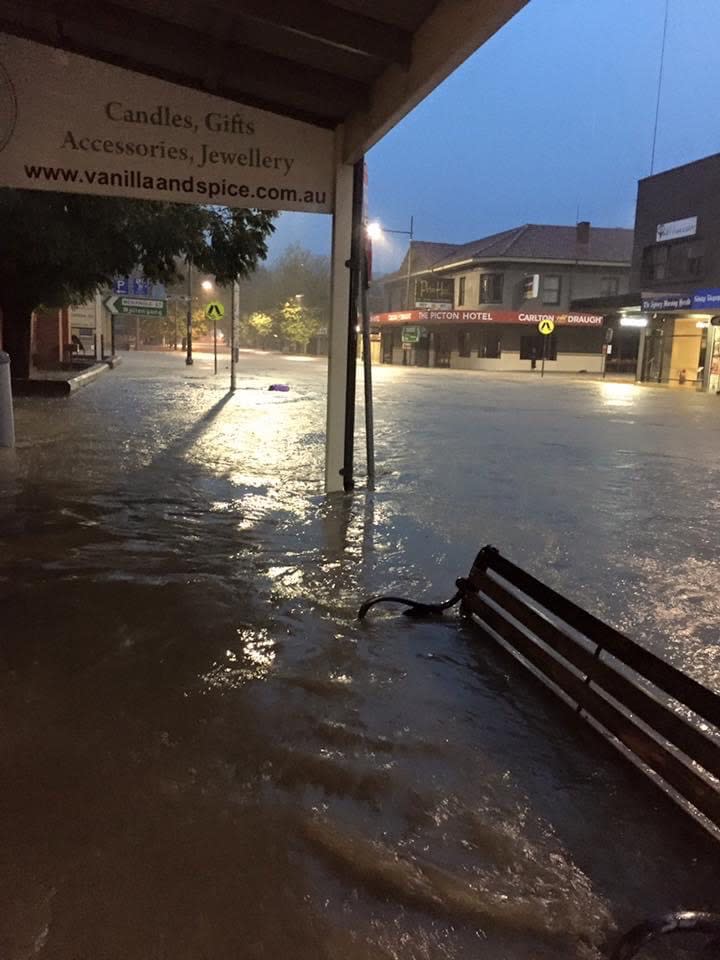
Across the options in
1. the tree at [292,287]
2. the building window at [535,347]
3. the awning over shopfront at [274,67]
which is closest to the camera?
the awning over shopfront at [274,67]

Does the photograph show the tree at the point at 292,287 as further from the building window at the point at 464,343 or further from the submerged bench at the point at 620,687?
the submerged bench at the point at 620,687

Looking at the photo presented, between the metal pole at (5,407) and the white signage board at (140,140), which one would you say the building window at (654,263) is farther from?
the white signage board at (140,140)

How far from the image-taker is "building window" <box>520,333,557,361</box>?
53.5m

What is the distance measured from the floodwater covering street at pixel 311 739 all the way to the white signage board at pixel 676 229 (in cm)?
3045

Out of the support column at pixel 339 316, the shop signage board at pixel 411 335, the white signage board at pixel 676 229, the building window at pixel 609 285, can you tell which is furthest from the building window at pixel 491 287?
the support column at pixel 339 316

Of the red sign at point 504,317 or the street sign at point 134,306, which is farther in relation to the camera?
the red sign at point 504,317

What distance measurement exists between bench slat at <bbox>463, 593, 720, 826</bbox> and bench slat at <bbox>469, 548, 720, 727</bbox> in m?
0.24

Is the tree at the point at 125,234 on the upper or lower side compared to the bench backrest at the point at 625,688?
upper

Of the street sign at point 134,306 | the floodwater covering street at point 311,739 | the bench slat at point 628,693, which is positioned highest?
the street sign at point 134,306

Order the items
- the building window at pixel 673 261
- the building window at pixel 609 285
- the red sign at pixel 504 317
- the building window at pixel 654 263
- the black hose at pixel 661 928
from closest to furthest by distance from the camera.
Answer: the black hose at pixel 661 928 → the building window at pixel 673 261 → the building window at pixel 654 263 → the red sign at pixel 504 317 → the building window at pixel 609 285

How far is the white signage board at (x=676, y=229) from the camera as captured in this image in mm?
35094

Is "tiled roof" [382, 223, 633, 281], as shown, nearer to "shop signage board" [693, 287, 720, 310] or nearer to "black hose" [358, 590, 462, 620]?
"shop signage board" [693, 287, 720, 310]

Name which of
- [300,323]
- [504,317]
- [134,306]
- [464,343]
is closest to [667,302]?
[134,306]

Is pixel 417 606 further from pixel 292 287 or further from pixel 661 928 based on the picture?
pixel 292 287
